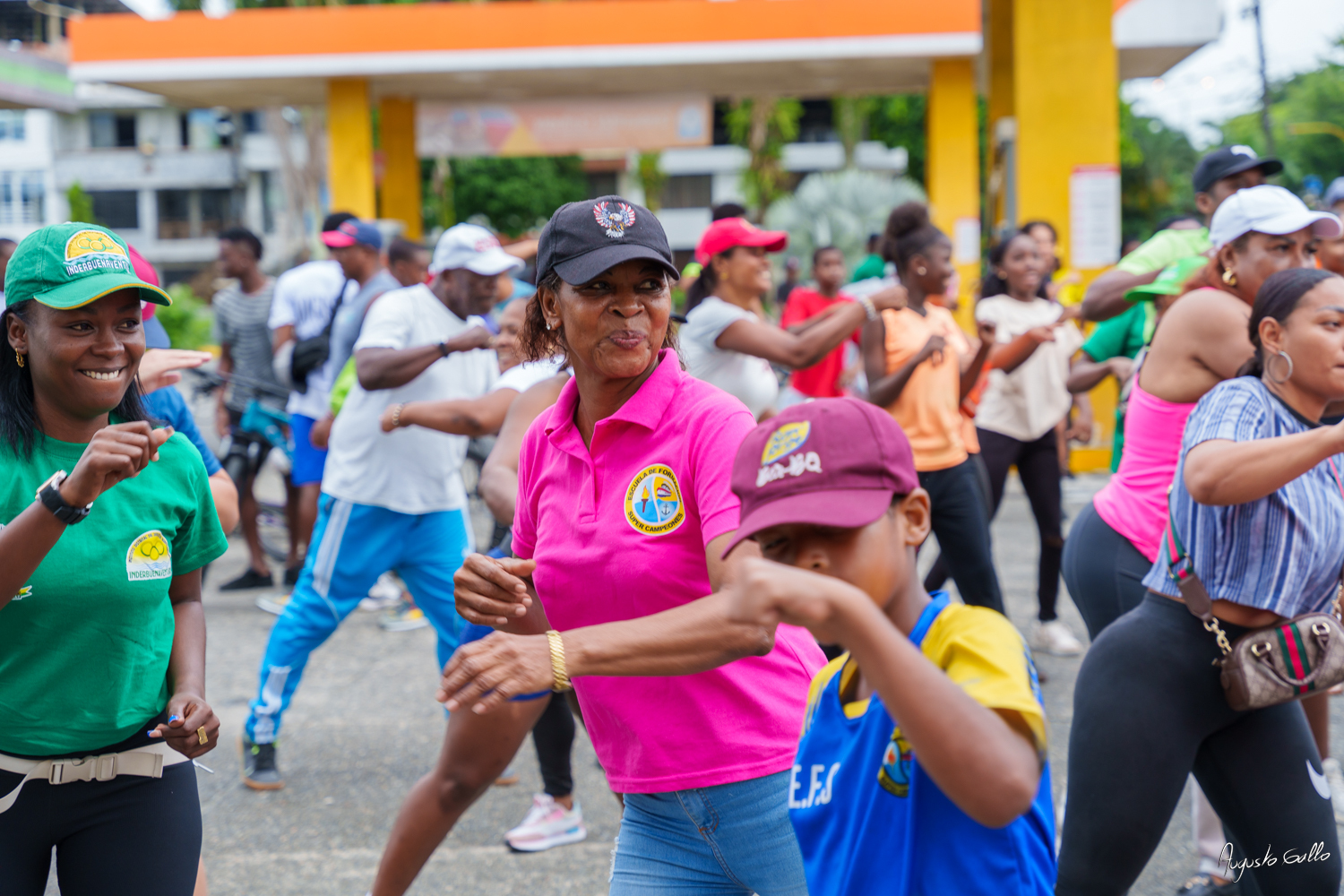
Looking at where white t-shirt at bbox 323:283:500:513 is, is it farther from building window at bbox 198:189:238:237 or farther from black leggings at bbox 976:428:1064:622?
building window at bbox 198:189:238:237

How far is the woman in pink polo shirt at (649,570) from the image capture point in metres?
2.26

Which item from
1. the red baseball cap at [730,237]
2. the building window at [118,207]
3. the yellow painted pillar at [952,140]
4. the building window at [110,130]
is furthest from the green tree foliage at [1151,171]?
the building window at [110,130]

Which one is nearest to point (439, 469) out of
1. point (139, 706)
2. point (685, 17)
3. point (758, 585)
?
point (139, 706)

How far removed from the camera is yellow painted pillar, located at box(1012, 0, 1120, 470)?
13.2 metres

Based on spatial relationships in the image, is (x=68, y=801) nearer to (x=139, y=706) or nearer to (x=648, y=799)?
(x=139, y=706)

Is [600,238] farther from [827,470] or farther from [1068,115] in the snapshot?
[1068,115]

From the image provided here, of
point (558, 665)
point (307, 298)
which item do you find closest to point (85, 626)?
point (558, 665)

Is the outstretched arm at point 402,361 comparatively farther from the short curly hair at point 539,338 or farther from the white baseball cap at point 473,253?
the short curly hair at point 539,338

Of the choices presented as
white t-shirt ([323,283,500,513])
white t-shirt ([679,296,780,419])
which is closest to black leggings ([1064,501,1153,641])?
white t-shirt ([679,296,780,419])

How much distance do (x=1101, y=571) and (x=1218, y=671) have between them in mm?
895

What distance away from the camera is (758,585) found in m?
1.42

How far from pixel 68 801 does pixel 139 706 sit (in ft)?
0.69

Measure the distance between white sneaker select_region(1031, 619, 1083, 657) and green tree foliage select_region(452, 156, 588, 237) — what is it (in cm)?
4290

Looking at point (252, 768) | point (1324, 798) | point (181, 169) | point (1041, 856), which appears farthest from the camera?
point (181, 169)
